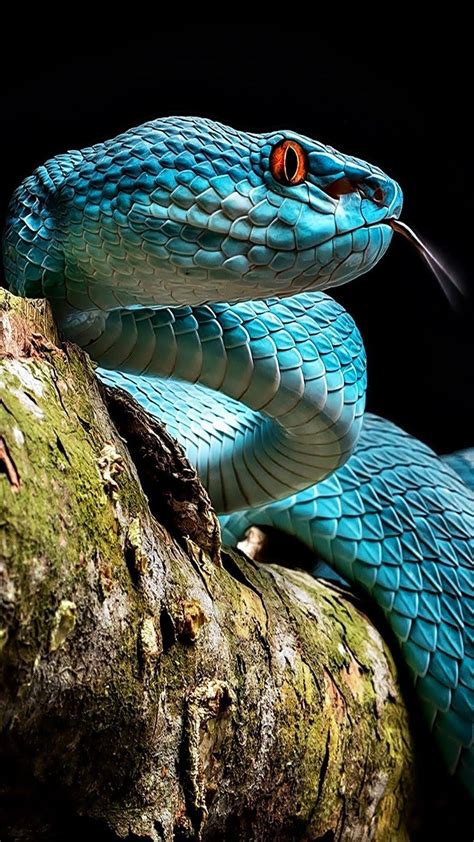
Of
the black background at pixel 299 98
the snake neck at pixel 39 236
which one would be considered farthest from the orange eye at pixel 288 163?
the black background at pixel 299 98

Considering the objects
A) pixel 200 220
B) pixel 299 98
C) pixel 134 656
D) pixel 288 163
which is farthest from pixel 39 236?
pixel 299 98

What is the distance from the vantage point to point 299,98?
2299 mm

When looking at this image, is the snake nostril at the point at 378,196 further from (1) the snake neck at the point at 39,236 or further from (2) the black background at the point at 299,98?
(2) the black background at the point at 299,98

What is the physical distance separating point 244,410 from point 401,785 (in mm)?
702

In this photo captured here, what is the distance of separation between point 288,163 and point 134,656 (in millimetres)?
610

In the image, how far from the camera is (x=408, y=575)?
4.88 feet

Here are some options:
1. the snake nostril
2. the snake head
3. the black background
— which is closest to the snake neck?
the snake head

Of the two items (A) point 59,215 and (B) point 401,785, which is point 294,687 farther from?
(A) point 59,215

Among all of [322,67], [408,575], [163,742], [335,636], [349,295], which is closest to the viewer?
[163,742]

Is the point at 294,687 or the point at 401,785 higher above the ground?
the point at 294,687

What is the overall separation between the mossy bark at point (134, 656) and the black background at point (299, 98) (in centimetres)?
150

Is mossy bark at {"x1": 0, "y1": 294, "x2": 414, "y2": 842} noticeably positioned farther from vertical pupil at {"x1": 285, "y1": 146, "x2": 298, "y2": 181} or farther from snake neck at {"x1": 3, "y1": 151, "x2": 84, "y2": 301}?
vertical pupil at {"x1": 285, "y1": 146, "x2": 298, "y2": 181}

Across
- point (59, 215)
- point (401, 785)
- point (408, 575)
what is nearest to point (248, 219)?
point (59, 215)

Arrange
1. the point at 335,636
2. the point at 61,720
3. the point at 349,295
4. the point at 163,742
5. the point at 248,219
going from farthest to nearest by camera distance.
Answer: the point at 349,295 < the point at 335,636 < the point at 248,219 < the point at 163,742 < the point at 61,720
